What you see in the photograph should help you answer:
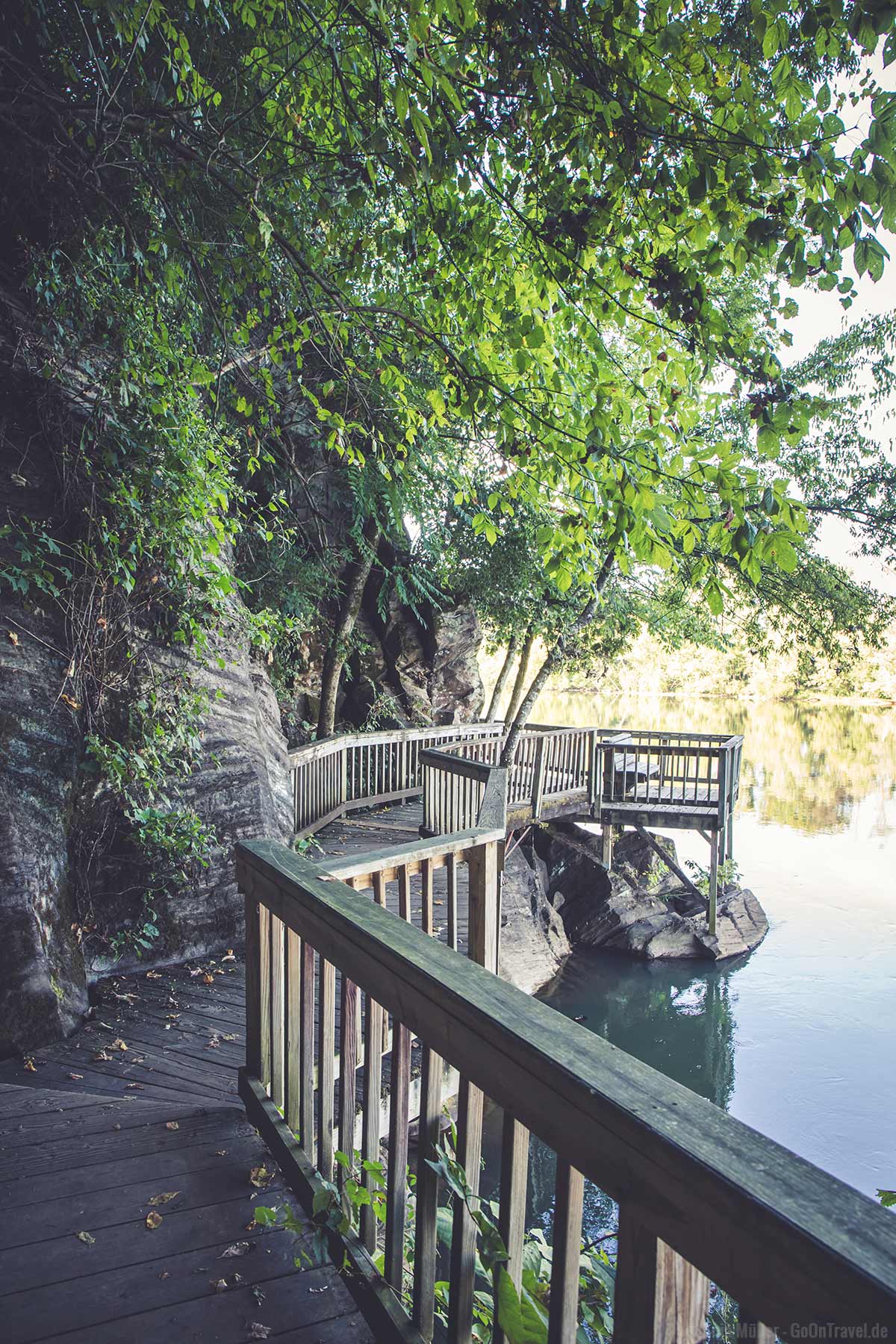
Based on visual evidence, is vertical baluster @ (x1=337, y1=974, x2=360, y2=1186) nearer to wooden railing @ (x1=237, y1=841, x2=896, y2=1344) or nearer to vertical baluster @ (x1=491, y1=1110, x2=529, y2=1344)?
wooden railing @ (x1=237, y1=841, x2=896, y2=1344)

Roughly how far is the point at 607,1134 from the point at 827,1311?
34 cm

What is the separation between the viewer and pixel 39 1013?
13.9 feet

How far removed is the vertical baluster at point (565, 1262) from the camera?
1.18 meters

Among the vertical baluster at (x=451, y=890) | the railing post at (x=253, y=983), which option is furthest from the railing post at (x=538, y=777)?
the railing post at (x=253, y=983)

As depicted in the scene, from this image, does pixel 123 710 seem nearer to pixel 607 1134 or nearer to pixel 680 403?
pixel 680 403

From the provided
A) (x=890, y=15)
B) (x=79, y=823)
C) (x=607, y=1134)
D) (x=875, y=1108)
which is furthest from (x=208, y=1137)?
(x=875, y=1108)

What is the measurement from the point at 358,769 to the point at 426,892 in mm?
9907

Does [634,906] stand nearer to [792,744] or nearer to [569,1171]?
[569,1171]

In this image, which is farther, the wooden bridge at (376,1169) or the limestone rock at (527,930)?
the limestone rock at (527,930)

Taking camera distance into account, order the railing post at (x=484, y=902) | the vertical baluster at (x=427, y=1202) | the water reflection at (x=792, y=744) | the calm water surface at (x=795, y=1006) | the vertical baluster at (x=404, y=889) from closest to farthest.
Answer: the vertical baluster at (x=427, y=1202), the vertical baluster at (x=404, y=889), the railing post at (x=484, y=902), the calm water surface at (x=795, y=1006), the water reflection at (x=792, y=744)

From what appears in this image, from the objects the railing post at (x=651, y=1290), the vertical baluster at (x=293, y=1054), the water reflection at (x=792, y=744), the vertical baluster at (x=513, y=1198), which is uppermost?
the railing post at (x=651, y=1290)

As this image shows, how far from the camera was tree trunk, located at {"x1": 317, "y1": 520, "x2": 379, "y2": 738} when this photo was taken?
46.9 feet

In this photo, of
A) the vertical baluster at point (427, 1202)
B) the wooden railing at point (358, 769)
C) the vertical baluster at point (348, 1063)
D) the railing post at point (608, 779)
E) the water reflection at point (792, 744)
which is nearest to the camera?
the vertical baluster at point (427, 1202)

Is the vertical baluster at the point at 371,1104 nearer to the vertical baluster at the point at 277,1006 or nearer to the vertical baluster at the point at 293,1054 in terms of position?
the vertical baluster at the point at 293,1054
